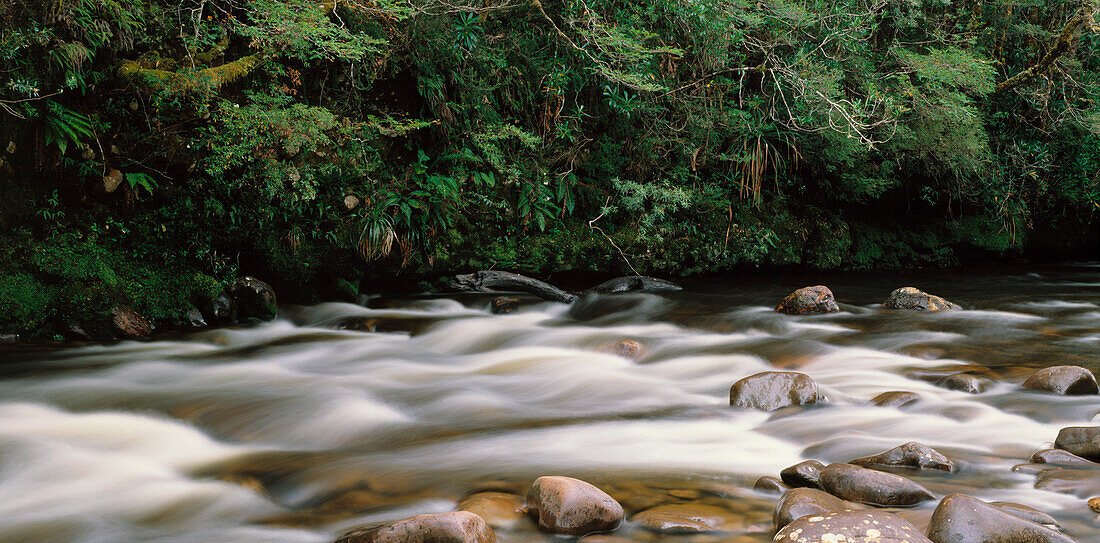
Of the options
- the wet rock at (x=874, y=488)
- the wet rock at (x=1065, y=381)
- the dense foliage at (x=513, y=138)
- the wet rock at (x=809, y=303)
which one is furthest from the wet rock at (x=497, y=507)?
the wet rock at (x=809, y=303)

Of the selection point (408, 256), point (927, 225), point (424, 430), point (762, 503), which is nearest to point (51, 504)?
point (424, 430)

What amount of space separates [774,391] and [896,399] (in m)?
0.78

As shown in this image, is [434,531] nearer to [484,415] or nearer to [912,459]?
[912,459]

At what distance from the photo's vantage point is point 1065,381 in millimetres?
4551

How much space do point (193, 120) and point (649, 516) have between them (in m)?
6.27

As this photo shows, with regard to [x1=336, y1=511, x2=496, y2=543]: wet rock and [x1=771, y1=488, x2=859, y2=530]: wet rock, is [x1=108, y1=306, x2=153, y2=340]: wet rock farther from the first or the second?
[x1=771, y1=488, x2=859, y2=530]: wet rock

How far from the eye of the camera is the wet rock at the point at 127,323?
6.58 m

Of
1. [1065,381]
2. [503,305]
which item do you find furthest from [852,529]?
[503,305]

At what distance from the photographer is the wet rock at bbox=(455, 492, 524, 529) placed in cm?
285

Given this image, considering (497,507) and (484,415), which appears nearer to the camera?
(497,507)

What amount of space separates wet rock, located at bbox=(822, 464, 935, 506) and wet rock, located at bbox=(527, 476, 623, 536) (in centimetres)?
91

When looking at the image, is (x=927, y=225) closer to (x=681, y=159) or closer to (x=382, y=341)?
(x=681, y=159)

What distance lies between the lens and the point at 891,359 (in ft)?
19.2

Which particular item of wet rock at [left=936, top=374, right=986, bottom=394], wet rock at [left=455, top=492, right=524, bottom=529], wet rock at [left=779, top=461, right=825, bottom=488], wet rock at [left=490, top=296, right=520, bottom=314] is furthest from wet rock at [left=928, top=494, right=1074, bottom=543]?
wet rock at [left=490, top=296, right=520, bottom=314]
